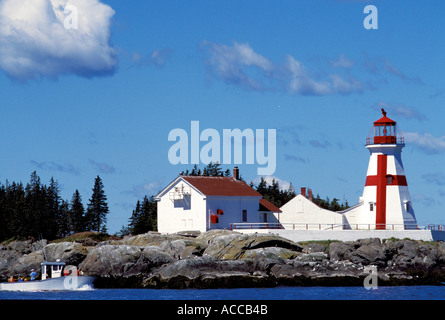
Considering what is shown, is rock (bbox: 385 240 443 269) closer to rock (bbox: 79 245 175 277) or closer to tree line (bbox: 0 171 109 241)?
rock (bbox: 79 245 175 277)

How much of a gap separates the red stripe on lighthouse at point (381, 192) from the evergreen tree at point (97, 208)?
101ft

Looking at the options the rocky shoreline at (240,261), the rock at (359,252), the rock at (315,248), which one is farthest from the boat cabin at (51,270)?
the rock at (359,252)

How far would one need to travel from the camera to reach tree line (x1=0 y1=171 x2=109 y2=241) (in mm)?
67875

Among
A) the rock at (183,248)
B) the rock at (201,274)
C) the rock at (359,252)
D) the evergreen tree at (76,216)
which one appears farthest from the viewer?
the evergreen tree at (76,216)

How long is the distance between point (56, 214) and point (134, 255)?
36.0m

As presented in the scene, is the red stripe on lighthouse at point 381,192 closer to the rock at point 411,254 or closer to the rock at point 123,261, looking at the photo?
the rock at point 411,254

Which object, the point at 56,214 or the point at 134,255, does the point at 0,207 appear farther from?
the point at 134,255

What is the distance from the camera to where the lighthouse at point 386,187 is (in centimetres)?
5288

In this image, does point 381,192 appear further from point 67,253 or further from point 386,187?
point 67,253

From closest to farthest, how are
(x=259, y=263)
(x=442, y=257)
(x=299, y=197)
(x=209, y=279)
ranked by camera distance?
1. (x=209, y=279)
2. (x=259, y=263)
3. (x=442, y=257)
4. (x=299, y=197)
